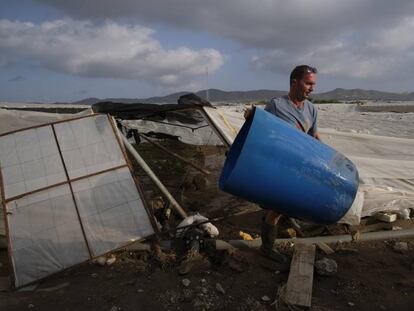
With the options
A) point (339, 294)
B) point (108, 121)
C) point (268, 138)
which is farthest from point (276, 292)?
point (108, 121)

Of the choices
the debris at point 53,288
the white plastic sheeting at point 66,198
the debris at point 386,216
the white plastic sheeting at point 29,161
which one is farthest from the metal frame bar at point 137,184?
the debris at point 386,216

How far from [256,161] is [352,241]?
6.40 ft

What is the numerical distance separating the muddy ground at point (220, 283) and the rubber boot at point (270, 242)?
0.09m

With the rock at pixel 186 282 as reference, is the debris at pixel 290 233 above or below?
below

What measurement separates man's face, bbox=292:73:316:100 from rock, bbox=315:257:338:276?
1.51 m

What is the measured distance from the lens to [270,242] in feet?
13.3

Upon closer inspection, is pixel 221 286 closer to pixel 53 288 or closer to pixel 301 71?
pixel 53 288

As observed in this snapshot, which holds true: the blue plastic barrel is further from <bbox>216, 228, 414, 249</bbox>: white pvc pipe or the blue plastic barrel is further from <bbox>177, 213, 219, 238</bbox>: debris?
<bbox>177, 213, 219, 238</bbox>: debris

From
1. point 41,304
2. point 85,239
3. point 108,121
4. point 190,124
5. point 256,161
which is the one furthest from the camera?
point 190,124

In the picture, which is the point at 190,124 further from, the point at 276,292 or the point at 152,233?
the point at 276,292

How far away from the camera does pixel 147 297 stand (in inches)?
140

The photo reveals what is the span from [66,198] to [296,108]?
102 inches

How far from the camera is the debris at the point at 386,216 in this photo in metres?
4.93

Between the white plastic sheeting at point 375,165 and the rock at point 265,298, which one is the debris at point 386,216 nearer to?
the white plastic sheeting at point 375,165
